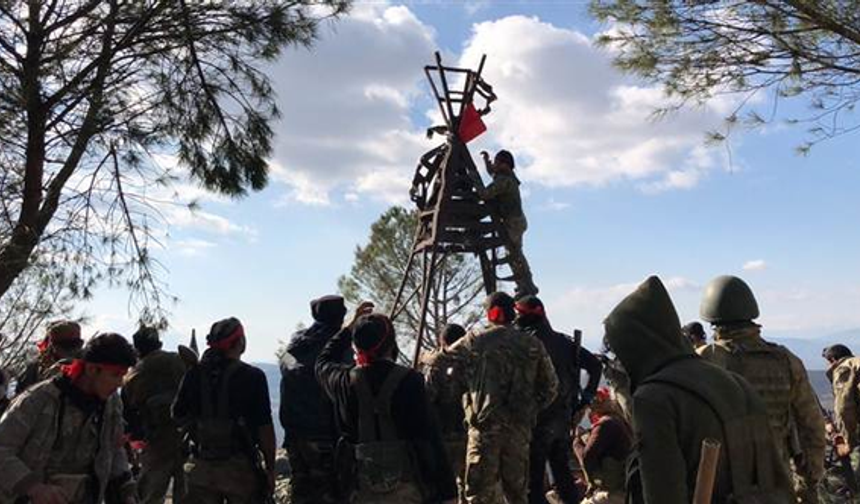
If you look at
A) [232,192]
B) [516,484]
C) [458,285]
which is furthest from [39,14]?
[458,285]

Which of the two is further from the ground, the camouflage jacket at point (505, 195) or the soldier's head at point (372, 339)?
the camouflage jacket at point (505, 195)

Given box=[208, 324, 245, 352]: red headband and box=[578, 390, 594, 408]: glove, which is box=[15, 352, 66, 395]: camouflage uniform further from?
box=[578, 390, 594, 408]: glove

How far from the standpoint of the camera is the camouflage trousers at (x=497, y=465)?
6.17 meters

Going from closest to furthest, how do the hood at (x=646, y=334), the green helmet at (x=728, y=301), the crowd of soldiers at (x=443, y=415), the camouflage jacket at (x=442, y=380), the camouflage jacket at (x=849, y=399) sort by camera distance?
the crowd of soldiers at (x=443, y=415)
the hood at (x=646, y=334)
the green helmet at (x=728, y=301)
the camouflage jacket at (x=442, y=380)
the camouflage jacket at (x=849, y=399)

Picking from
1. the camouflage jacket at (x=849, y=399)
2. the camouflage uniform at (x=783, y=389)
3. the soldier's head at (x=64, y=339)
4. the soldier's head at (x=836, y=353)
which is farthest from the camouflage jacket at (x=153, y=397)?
the soldier's head at (x=836, y=353)

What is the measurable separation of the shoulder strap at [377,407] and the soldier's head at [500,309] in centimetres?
202

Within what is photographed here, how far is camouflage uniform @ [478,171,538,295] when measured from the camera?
1037cm

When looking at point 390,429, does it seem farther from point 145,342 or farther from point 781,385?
point 145,342

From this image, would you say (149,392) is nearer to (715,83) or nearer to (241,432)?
(241,432)

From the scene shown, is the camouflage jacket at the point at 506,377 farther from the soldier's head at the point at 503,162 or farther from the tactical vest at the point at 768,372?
the soldier's head at the point at 503,162

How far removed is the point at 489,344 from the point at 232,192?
2.90 metres

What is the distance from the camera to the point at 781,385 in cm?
464

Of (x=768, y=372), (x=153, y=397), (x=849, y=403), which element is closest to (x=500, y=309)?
(x=768, y=372)

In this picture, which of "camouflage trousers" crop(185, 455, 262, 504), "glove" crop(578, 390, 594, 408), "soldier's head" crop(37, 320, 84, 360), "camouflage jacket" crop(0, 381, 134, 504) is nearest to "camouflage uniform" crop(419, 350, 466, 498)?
"glove" crop(578, 390, 594, 408)
